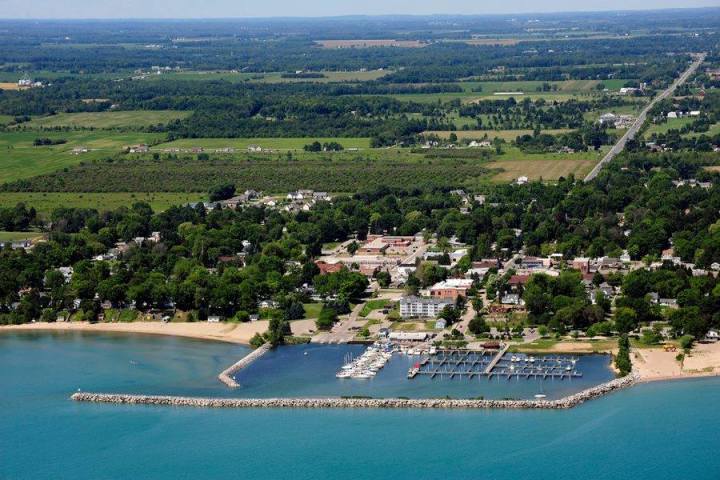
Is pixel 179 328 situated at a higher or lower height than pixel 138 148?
higher

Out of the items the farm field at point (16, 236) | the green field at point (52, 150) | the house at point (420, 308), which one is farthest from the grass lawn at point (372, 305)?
the green field at point (52, 150)

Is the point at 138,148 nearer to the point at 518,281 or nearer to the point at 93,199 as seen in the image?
the point at 93,199

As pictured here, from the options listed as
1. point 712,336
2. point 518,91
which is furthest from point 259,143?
point 712,336

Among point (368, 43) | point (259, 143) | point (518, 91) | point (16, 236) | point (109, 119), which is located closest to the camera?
point (16, 236)

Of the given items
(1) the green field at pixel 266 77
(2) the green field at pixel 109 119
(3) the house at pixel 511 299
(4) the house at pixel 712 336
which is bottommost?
(1) the green field at pixel 266 77

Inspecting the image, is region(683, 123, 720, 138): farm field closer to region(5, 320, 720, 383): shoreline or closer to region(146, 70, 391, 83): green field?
region(5, 320, 720, 383): shoreline

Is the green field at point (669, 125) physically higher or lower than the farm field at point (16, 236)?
higher

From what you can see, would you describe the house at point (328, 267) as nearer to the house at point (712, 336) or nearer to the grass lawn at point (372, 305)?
the grass lawn at point (372, 305)

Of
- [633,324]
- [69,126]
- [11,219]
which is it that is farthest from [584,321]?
[69,126]
